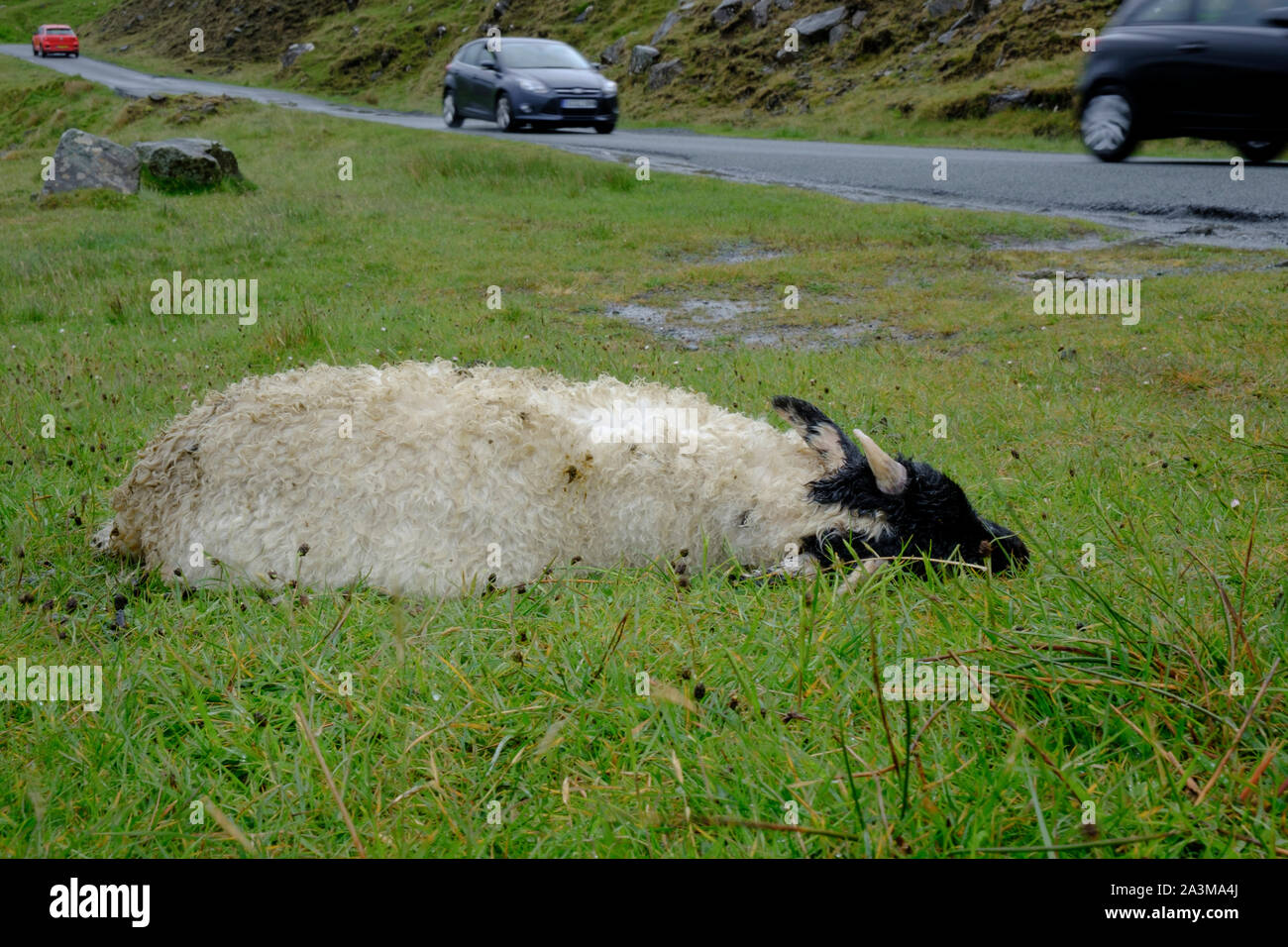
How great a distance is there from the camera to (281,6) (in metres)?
69.2

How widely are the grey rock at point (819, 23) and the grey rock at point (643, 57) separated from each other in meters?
5.44

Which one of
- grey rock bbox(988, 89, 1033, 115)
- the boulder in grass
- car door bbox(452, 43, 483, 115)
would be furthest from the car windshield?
grey rock bbox(988, 89, 1033, 115)

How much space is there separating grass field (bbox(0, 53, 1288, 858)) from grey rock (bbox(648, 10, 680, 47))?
118 feet

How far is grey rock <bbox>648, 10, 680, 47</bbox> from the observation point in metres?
41.5

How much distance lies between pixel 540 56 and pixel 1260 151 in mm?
17470

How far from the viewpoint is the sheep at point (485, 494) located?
4566mm

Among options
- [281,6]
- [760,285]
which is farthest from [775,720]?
[281,6]

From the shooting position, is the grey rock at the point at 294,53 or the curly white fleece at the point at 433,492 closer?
the curly white fleece at the point at 433,492

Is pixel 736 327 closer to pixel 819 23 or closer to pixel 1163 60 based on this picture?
pixel 1163 60

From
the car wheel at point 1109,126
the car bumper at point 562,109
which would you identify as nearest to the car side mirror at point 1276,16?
the car wheel at point 1109,126

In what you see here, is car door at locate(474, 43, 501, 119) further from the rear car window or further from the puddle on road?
the puddle on road

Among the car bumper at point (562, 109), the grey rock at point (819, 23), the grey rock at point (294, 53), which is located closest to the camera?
the car bumper at point (562, 109)

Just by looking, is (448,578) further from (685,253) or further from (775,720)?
(685,253)

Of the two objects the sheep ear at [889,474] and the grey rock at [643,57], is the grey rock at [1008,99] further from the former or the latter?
the sheep ear at [889,474]
